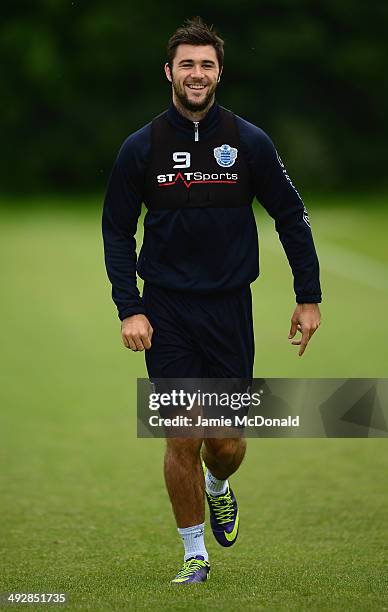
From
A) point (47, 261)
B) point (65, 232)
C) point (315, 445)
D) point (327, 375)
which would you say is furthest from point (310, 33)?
point (315, 445)

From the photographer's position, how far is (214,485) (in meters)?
6.53

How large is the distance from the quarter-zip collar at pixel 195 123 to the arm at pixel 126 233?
137mm

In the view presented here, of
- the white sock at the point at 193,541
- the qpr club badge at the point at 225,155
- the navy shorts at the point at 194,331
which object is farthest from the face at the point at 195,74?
the white sock at the point at 193,541

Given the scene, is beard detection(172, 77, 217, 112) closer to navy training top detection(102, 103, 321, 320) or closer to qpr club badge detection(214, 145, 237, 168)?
navy training top detection(102, 103, 321, 320)

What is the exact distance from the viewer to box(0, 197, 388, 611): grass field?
569 centimetres

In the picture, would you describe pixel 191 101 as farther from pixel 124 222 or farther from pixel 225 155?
pixel 124 222

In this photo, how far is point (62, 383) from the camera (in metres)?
13.4

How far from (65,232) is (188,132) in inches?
881

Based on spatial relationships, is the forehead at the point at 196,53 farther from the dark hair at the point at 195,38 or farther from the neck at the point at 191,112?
the neck at the point at 191,112

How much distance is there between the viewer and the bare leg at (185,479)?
5840mm

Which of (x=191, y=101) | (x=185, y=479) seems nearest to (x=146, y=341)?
(x=185, y=479)

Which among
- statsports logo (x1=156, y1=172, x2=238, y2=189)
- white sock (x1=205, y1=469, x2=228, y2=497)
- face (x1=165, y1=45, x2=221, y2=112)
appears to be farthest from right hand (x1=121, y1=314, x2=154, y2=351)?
white sock (x1=205, y1=469, x2=228, y2=497)

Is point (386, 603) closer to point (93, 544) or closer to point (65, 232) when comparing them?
point (93, 544)

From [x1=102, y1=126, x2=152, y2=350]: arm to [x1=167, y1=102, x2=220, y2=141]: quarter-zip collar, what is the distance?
0.14 metres
